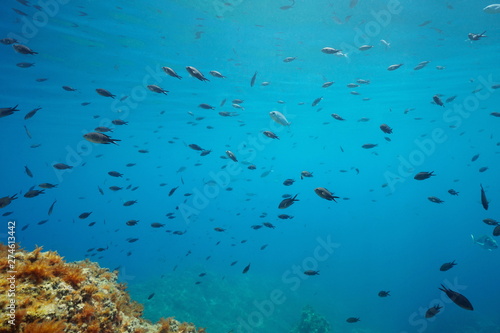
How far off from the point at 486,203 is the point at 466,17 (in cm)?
1668

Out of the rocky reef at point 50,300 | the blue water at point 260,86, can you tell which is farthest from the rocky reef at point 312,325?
the rocky reef at point 50,300

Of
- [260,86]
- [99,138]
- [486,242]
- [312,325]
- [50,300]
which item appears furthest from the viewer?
[260,86]

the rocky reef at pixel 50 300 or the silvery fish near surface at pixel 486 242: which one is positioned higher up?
the rocky reef at pixel 50 300

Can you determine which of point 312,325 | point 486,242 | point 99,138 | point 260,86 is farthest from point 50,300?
point 260,86

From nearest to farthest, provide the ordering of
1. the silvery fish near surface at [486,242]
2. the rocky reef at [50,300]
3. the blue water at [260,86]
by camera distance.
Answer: the rocky reef at [50,300] < the silvery fish near surface at [486,242] < the blue water at [260,86]

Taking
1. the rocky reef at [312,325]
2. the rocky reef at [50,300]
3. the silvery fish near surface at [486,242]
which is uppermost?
the rocky reef at [50,300]

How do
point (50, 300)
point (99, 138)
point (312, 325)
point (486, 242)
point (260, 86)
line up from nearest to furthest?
1. point (50, 300)
2. point (99, 138)
3. point (486, 242)
4. point (312, 325)
5. point (260, 86)

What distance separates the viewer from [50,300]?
2615mm

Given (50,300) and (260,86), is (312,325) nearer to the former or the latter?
(50,300)

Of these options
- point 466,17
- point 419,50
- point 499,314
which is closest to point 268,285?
point 499,314

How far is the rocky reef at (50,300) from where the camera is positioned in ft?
7.29

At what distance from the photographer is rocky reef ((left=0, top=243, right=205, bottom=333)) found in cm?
222

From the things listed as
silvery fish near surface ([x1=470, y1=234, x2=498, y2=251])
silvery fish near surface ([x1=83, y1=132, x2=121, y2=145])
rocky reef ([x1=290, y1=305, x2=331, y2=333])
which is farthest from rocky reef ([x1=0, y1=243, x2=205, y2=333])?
rocky reef ([x1=290, y1=305, x2=331, y2=333])

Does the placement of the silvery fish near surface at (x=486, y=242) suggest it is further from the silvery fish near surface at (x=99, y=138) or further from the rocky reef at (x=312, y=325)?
the silvery fish near surface at (x=99, y=138)
